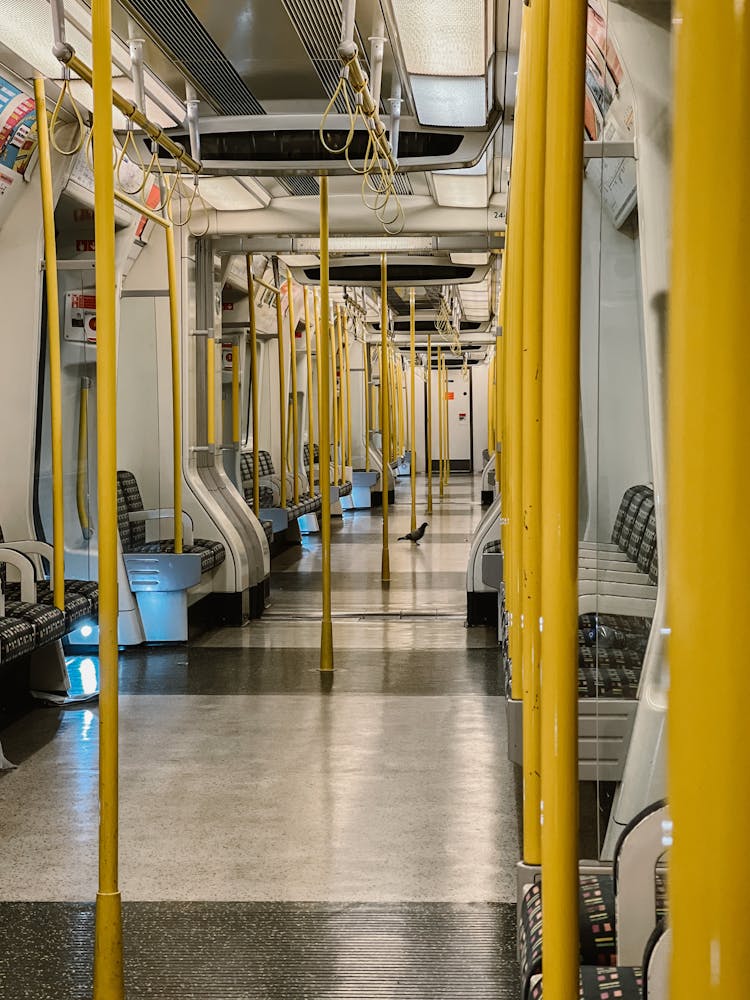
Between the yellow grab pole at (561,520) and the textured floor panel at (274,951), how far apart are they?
171cm

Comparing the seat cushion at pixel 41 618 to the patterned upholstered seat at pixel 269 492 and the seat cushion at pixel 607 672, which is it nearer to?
the seat cushion at pixel 607 672

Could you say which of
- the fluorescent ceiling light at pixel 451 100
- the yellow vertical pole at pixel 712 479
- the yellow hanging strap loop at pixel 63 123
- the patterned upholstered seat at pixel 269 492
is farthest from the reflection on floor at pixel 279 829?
the patterned upholstered seat at pixel 269 492

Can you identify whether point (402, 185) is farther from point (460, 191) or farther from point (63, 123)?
point (63, 123)

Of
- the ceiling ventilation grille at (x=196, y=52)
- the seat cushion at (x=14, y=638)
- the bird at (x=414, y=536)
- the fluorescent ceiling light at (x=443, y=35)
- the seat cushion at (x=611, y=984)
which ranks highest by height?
the ceiling ventilation grille at (x=196, y=52)

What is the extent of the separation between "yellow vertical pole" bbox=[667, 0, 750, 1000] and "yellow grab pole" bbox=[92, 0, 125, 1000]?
211 centimetres

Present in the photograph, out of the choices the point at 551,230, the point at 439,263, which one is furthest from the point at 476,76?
the point at 439,263

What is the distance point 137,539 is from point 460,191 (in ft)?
10.3

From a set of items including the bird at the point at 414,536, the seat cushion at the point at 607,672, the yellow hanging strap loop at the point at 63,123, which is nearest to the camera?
the seat cushion at the point at 607,672

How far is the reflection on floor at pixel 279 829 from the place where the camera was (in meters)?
2.97

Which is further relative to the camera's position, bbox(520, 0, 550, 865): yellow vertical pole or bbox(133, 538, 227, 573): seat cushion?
bbox(133, 538, 227, 573): seat cushion

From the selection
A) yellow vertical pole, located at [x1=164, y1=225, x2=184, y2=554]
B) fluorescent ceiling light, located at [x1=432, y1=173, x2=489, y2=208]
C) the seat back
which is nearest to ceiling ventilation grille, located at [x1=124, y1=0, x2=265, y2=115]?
yellow vertical pole, located at [x1=164, y1=225, x2=184, y2=554]

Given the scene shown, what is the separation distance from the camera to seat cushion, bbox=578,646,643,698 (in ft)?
4.70

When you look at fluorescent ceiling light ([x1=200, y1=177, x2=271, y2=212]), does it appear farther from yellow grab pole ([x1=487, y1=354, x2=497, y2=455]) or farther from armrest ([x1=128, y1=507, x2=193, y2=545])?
yellow grab pole ([x1=487, y1=354, x2=497, y2=455])

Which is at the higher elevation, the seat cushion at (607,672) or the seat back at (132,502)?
the seat cushion at (607,672)
